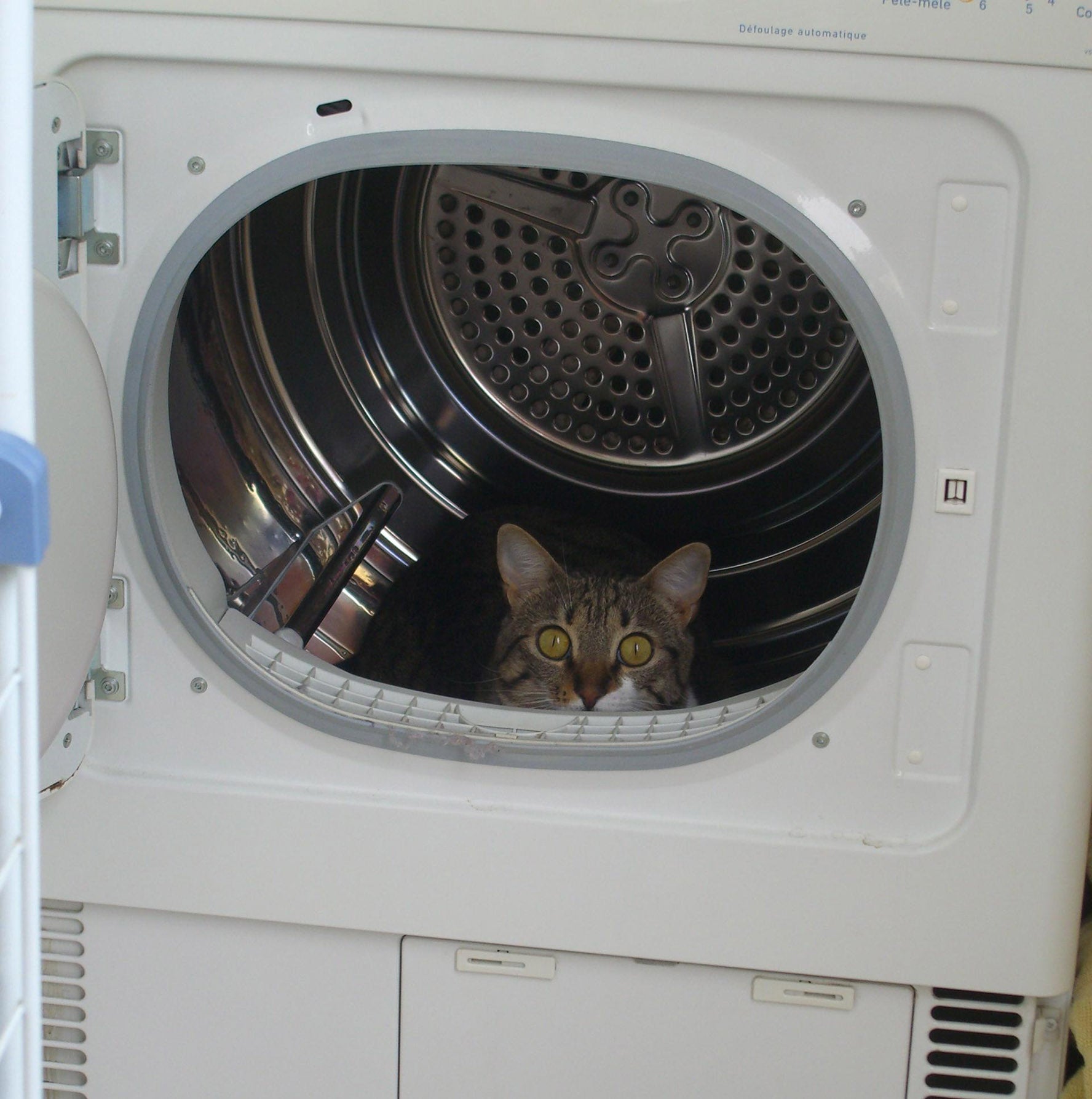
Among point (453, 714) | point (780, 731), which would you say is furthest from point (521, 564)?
point (780, 731)

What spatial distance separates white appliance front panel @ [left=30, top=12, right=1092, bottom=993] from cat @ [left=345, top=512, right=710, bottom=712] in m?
0.28

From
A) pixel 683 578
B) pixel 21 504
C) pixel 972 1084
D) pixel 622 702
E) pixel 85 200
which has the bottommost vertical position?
pixel 972 1084

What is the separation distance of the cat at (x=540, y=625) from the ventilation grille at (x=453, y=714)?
213mm

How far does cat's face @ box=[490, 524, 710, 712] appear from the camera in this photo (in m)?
1.20

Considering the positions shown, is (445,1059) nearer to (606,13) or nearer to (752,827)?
(752,827)

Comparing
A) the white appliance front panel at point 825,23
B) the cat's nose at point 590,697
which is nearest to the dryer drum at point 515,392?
the cat's nose at point 590,697

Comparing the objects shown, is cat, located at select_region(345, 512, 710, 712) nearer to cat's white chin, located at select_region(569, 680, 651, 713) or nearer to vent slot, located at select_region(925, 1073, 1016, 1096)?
cat's white chin, located at select_region(569, 680, 651, 713)

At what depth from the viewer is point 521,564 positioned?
1.24m

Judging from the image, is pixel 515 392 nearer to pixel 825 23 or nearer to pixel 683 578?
pixel 683 578

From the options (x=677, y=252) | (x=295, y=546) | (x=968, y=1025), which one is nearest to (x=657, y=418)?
(x=677, y=252)

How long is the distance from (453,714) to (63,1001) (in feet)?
1.46

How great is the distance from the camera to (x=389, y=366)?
1219 millimetres

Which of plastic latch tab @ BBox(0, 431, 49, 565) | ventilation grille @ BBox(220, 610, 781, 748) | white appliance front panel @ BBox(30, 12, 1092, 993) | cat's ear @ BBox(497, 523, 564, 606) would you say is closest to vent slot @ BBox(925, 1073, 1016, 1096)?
white appliance front panel @ BBox(30, 12, 1092, 993)

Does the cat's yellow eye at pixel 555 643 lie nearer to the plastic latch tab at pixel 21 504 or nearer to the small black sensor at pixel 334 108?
the small black sensor at pixel 334 108
